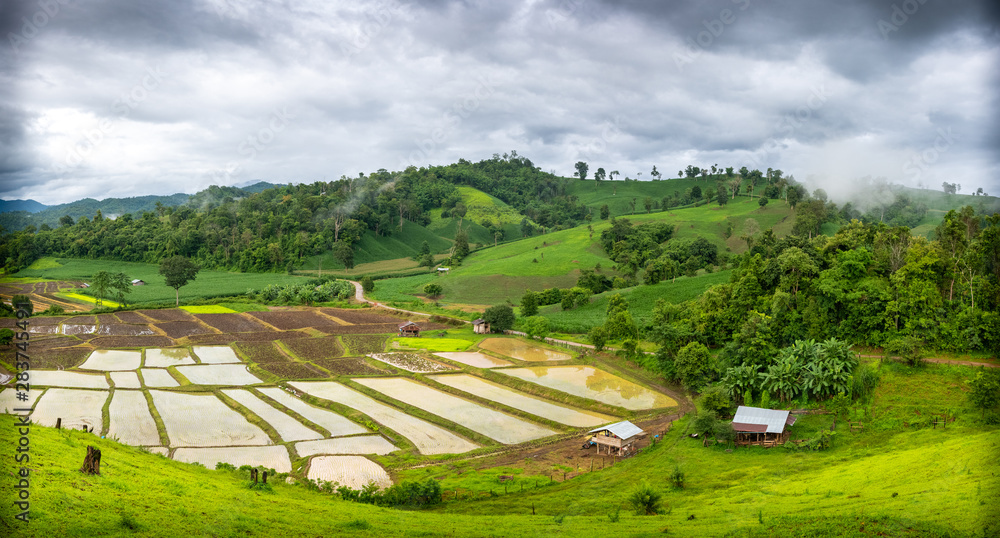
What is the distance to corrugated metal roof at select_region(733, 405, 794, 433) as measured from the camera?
117 ft

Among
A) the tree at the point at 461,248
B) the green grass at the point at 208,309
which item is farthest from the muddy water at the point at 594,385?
the tree at the point at 461,248

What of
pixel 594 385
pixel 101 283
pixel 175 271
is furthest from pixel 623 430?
pixel 101 283

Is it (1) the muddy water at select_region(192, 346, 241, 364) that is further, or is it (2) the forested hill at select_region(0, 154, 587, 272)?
(2) the forested hill at select_region(0, 154, 587, 272)

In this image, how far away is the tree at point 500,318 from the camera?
7262 cm

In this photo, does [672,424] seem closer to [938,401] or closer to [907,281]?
[938,401]

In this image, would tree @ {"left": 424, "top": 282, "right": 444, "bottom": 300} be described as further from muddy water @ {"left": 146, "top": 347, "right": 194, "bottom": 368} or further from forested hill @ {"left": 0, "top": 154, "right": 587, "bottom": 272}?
muddy water @ {"left": 146, "top": 347, "right": 194, "bottom": 368}

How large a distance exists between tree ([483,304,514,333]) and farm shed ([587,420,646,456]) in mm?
36429

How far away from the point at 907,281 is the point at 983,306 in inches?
202

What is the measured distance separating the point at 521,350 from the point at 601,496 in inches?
1408

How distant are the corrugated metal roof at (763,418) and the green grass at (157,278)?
3468 inches

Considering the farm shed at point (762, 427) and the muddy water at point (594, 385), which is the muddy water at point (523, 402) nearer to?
the muddy water at point (594, 385)

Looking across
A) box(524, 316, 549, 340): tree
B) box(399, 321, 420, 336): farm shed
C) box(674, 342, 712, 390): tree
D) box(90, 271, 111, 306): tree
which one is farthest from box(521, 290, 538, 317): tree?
box(90, 271, 111, 306): tree

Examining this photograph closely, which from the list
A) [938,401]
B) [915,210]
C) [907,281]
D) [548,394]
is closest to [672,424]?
[548,394]

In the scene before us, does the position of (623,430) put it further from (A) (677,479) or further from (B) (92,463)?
(B) (92,463)
